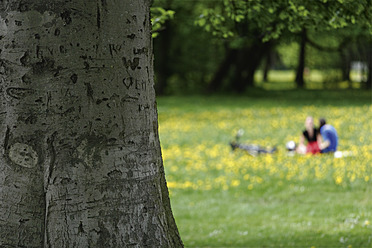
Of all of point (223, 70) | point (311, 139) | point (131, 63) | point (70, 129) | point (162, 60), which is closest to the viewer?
point (70, 129)

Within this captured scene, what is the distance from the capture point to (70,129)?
3.99m

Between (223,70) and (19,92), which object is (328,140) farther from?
(223,70)

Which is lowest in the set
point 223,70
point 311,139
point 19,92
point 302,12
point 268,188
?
point 268,188

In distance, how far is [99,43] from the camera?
404 cm

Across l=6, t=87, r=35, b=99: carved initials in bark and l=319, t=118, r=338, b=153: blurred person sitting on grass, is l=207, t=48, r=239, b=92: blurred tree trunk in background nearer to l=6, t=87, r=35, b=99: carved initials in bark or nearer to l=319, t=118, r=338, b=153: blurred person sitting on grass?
l=319, t=118, r=338, b=153: blurred person sitting on grass

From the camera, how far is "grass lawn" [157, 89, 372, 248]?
8633 millimetres

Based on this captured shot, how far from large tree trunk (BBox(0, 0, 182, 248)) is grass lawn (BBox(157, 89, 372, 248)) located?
4.09 m

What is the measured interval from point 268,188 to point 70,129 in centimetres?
866

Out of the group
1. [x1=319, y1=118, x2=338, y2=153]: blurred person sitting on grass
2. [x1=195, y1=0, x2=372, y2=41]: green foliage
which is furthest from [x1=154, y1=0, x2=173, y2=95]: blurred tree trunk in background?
[x1=195, y1=0, x2=372, y2=41]: green foliage

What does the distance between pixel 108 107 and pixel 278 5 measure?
3405mm

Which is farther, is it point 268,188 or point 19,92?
point 268,188

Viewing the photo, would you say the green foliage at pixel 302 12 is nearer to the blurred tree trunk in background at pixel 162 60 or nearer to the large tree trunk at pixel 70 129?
the large tree trunk at pixel 70 129

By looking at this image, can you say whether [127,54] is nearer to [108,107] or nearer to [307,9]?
[108,107]

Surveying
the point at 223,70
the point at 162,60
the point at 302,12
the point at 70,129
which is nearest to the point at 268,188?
the point at 302,12
